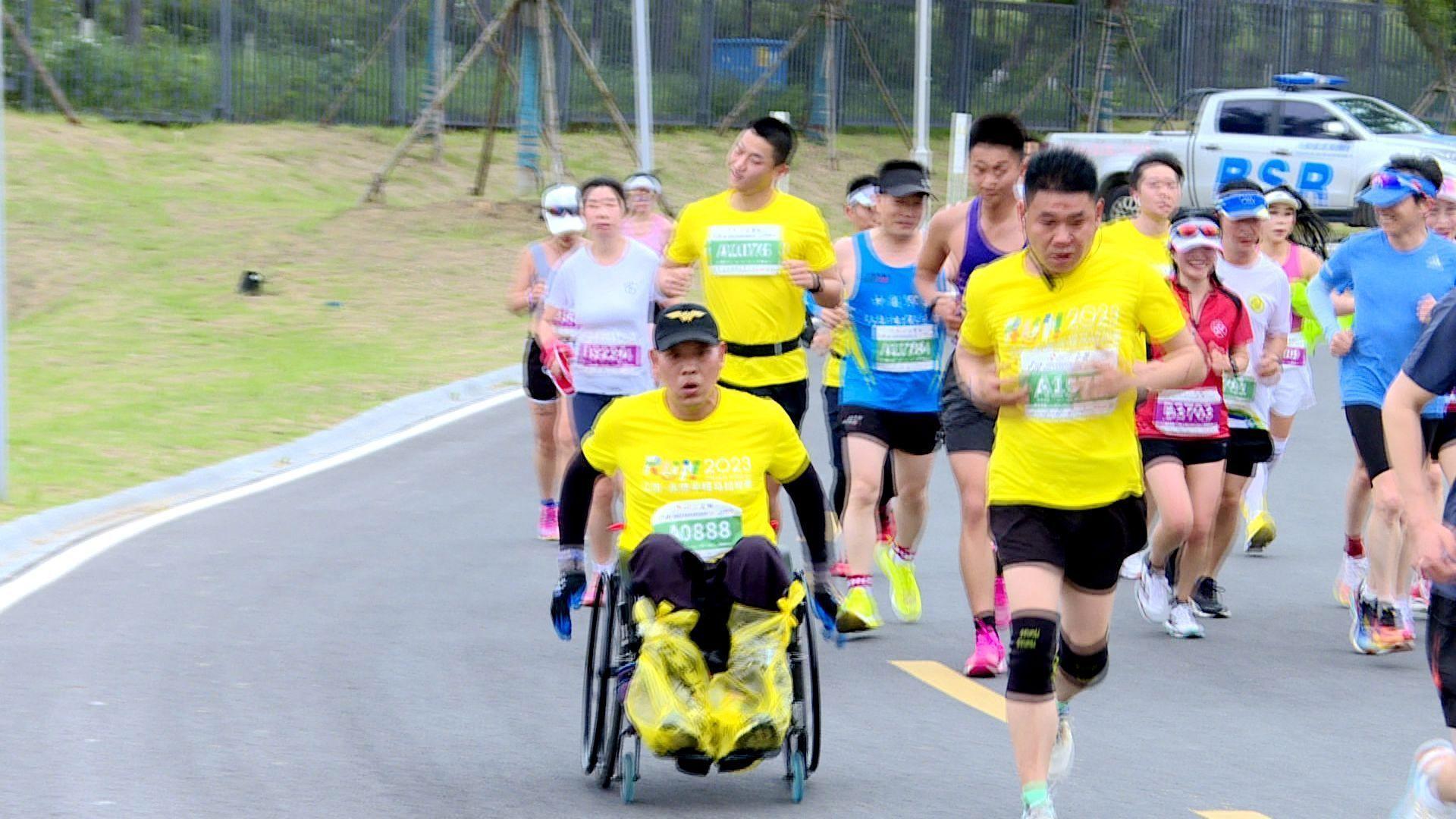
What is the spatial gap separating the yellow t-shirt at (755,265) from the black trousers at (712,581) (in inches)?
108

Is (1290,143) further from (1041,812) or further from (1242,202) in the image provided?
(1041,812)

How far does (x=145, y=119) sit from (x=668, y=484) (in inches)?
1086

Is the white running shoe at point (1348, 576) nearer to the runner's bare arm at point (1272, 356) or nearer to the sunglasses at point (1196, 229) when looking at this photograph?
the runner's bare arm at point (1272, 356)

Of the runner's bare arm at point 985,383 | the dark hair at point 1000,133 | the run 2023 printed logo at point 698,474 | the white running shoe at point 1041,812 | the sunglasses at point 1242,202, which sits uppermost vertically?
the dark hair at point 1000,133

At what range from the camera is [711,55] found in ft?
132

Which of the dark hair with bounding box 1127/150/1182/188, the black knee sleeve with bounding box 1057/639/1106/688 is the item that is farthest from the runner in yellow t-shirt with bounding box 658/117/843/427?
the black knee sleeve with bounding box 1057/639/1106/688

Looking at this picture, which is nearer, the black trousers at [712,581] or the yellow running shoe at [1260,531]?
the black trousers at [712,581]

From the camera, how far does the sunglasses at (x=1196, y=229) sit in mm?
9445

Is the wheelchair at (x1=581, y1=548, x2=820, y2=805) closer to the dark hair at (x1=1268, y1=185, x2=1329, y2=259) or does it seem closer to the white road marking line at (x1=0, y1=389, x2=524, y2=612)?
the white road marking line at (x1=0, y1=389, x2=524, y2=612)

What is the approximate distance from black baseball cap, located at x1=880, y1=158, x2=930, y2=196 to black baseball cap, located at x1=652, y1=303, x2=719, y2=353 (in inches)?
99.6

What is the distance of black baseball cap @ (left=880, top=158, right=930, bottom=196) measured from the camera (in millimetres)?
9281

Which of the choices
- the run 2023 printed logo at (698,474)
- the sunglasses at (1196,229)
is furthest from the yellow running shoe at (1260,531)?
the run 2023 printed logo at (698,474)

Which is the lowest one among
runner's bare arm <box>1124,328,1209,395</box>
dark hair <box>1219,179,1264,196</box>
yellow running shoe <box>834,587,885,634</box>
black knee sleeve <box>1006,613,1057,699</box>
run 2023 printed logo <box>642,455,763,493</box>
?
yellow running shoe <box>834,587,885,634</box>

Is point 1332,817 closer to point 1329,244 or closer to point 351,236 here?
point 351,236
